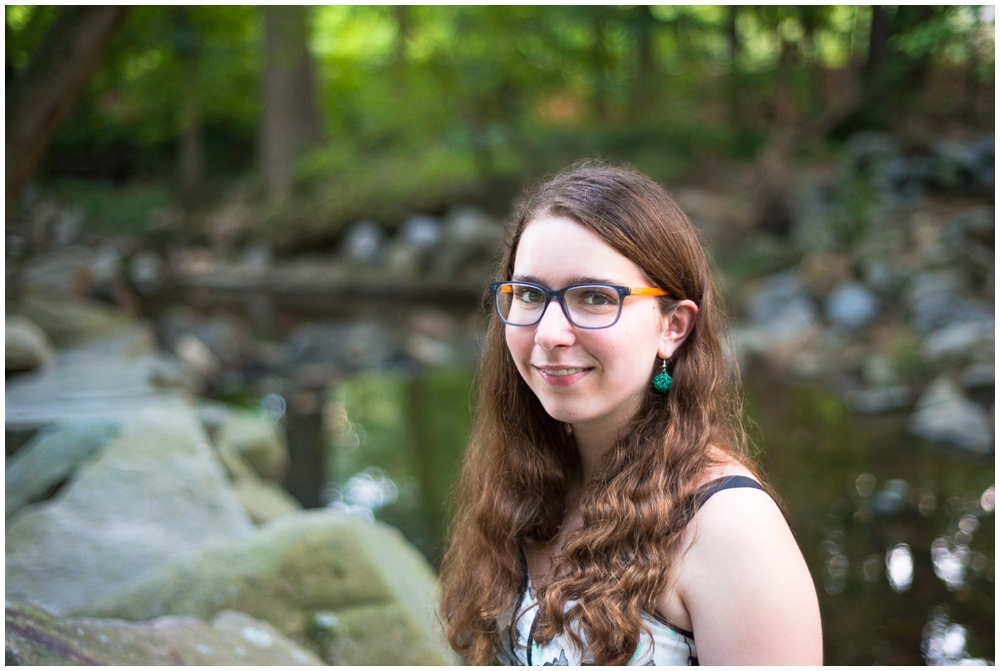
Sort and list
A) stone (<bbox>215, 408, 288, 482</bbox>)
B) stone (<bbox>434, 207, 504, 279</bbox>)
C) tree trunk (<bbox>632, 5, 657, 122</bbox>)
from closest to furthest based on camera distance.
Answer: stone (<bbox>215, 408, 288, 482</bbox>) → stone (<bbox>434, 207, 504, 279</bbox>) → tree trunk (<bbox>632, 5, 657, 122</bbox>)

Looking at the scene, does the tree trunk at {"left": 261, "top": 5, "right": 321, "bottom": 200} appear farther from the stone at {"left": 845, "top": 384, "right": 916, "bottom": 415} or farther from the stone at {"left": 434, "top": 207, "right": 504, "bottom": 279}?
the stone at {"left": 845, "top": 384, "right": 916, "bottom": 415}

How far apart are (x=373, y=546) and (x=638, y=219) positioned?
6.12 ft

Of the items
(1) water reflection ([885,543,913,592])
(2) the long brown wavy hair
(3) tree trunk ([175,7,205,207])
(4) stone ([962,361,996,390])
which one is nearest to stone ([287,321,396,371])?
(4) stone ([962,361,996,390])

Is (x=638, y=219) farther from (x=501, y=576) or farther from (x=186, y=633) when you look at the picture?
(x=186, y=633)

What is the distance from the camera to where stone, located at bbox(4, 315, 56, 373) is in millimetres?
5203

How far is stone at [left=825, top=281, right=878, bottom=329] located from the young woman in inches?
272

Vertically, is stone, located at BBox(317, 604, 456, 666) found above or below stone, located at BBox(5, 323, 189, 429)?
below

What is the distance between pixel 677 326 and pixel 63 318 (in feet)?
22.9

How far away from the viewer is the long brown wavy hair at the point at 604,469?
53.7 inches

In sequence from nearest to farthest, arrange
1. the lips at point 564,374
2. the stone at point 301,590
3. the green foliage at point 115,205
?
the lips at point 564,374 → the stone at point 301,590 → the green foliage at point 115,205

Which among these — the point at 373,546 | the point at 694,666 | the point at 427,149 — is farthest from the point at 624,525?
the point at 427,149

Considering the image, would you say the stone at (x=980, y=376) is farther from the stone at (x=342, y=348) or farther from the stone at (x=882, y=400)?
the stone at (x=342, y=348)

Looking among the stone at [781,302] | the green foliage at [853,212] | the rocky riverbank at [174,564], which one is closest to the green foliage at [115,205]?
the stone at [781,302]

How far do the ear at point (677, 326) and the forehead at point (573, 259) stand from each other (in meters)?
0.11
